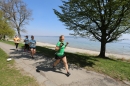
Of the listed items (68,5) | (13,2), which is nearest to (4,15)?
(13,2)

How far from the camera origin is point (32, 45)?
9.08 meters

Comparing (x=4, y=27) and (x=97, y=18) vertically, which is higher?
(x=4, y=27)

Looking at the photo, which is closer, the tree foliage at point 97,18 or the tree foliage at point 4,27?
the tree foliage at point 97,18

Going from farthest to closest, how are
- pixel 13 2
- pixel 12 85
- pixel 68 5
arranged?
pixel 13 2 < pixel 68 5 < pixel 12 85

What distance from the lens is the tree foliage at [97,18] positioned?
9.09m

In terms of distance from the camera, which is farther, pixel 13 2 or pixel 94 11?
pixel 13 2

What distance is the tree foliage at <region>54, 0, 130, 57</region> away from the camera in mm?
9094

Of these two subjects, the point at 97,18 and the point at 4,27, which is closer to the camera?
the point at 97,18

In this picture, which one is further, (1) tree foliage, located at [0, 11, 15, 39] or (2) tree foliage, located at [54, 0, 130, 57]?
(1) tree foliage, located at [0, 11, 15, 39]

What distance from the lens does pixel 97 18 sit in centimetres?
1032

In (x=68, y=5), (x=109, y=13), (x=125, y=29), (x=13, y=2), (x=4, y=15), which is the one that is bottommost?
(x=125, y=29)

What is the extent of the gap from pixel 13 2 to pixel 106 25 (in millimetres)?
32363

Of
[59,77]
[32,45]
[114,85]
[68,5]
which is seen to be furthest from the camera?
[68,5]

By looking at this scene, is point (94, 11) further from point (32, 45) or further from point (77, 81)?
point (77, 81)
